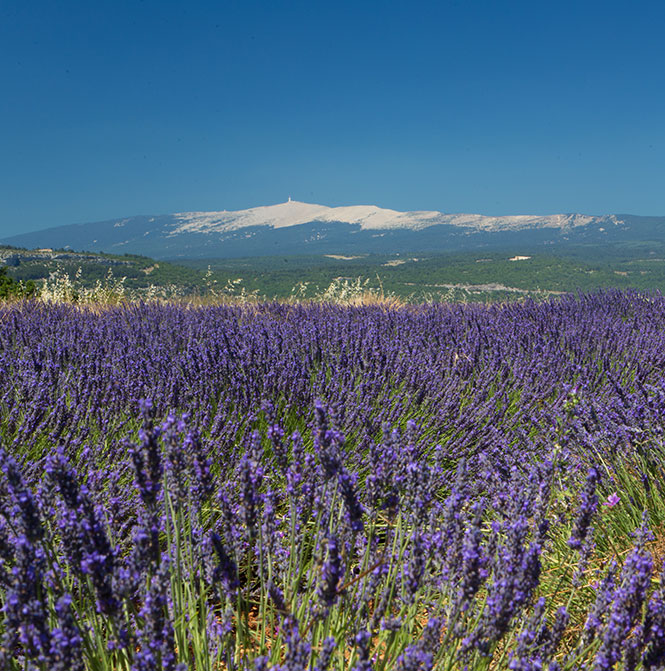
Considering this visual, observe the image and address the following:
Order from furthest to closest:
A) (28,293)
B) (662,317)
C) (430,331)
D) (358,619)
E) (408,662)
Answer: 1. (28,293)
2. (662,317)
3. (430,331)
4. (358,619)
5. (408,662)

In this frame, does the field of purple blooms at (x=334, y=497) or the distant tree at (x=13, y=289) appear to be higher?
the distant tree at (x=13, y=289)

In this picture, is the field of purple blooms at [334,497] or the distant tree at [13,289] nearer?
the field of purple blooms at [334,497]

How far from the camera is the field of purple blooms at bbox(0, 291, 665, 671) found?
3.31 ft

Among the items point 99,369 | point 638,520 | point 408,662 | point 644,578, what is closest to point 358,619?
point 408,662

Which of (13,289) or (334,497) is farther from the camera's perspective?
(13,289)

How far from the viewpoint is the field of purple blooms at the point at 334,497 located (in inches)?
39.8

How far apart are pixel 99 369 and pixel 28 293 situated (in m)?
8.18

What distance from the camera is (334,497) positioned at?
1282mm

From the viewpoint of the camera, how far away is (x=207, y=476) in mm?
1171

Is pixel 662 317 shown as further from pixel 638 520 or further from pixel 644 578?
pixel 644 578

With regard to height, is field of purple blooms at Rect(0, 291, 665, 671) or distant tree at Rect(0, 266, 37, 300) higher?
distant tree at Rect(0, 266, 37, 300)

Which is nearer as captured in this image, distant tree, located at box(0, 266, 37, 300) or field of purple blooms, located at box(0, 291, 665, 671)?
field of purple blooms, located at box(0, 291, 665, 671)

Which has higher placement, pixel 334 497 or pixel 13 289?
pixel 13 289

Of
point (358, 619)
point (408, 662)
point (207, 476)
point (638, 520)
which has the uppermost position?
point (207, 476)
